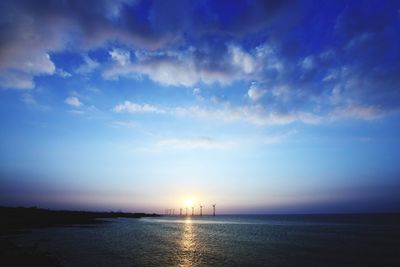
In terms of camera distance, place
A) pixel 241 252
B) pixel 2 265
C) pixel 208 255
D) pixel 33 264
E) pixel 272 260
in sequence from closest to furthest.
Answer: pixel 2 265, pixel 33 264, pixel 272 260, pixel 208 255, pixel 241 252

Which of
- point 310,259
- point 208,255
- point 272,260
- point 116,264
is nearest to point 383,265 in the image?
point 310,259

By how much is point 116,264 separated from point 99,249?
1247cm

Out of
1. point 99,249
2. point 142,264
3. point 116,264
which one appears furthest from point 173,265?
point 99,249

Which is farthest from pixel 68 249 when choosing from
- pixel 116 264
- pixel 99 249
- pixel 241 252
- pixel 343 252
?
pixel 343 252

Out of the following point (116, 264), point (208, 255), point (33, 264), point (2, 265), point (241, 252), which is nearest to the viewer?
point (2, 265)

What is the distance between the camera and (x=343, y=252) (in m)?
43.1

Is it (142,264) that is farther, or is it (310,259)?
Answer: (310,259)

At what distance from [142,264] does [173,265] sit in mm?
3384

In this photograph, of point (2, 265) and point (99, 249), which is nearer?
point (2, 265)

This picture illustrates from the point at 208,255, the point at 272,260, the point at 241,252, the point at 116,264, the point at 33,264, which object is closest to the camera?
the point at 33,264

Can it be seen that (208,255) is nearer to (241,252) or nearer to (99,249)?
(241,252)

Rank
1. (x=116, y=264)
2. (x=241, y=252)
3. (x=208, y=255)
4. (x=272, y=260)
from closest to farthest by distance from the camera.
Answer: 1. (x=116, y=264)
2. (x=272, y=260)
3. (x=208, y=255)
4. (x=241, y=252)

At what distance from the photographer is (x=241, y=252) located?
42.4 m

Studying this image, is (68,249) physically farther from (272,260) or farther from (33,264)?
(272,260)
